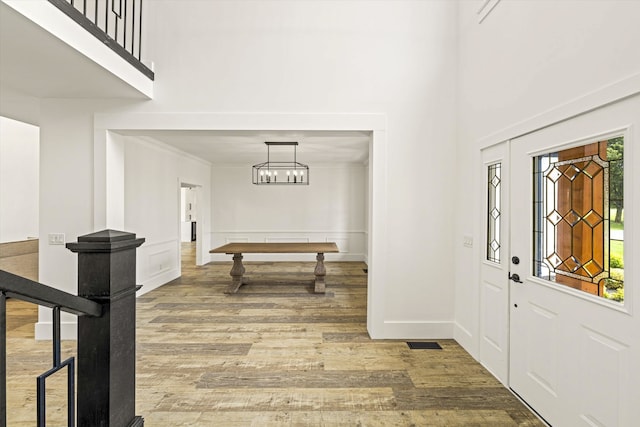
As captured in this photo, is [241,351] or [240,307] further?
[240,307]

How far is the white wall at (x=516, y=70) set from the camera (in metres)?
1.76

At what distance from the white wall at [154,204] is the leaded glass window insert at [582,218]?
509 centimetres

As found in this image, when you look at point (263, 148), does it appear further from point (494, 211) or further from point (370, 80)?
point (494, 211)

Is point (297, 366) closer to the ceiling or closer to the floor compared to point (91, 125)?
closer to the floor

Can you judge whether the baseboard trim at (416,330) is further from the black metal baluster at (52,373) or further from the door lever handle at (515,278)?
the black metal baluster at (52,373)

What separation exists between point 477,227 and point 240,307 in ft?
10.8

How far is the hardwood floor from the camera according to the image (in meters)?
2.29

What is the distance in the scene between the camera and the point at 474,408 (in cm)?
236

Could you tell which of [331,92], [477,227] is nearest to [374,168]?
[331,92]

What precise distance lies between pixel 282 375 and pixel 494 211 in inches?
89.8

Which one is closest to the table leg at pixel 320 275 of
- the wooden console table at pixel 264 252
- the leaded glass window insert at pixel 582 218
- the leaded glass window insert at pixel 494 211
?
the wooden console table at pixel 264 252

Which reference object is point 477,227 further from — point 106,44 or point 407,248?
point 106,44

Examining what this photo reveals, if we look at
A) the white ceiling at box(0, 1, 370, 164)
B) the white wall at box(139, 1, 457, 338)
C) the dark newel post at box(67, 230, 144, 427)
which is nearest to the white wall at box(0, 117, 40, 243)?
the white ceiling at box(0, 1, 370, 164)

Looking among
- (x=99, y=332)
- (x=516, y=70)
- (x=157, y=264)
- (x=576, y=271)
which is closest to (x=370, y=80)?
(x=516, y=70)
